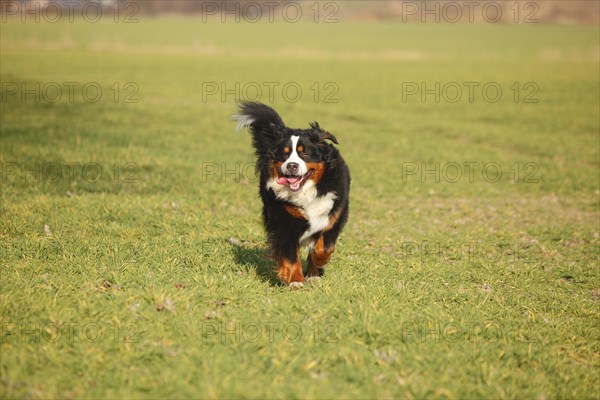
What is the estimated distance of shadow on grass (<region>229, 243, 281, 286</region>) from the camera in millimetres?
6389

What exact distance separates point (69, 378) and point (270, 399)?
1.51 metres

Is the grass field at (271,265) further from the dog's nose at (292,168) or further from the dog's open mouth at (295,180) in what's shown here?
the dog's nose at (292,168)

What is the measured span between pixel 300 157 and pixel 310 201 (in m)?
0.49

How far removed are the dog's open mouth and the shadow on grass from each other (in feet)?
2.89

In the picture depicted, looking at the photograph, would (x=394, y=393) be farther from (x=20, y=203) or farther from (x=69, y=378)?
(x=20, y=203)

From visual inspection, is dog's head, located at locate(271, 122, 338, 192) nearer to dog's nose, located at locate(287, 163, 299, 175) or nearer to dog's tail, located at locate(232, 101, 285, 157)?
dog's nose, located at locate(287, 163, 299, 175)

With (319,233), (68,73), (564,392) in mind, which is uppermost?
(68,73)

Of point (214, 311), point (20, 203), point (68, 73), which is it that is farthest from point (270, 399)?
point (68, 73)

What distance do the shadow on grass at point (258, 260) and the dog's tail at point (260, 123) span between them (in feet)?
3.91

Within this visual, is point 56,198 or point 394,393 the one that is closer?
point 394,393

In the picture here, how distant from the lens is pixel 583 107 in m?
24.3

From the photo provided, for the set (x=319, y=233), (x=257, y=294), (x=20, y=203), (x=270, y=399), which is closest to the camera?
→ (x=270, y=399)

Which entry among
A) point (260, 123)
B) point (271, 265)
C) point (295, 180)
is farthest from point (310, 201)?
point (271, 265)

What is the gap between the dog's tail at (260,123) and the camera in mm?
6188
